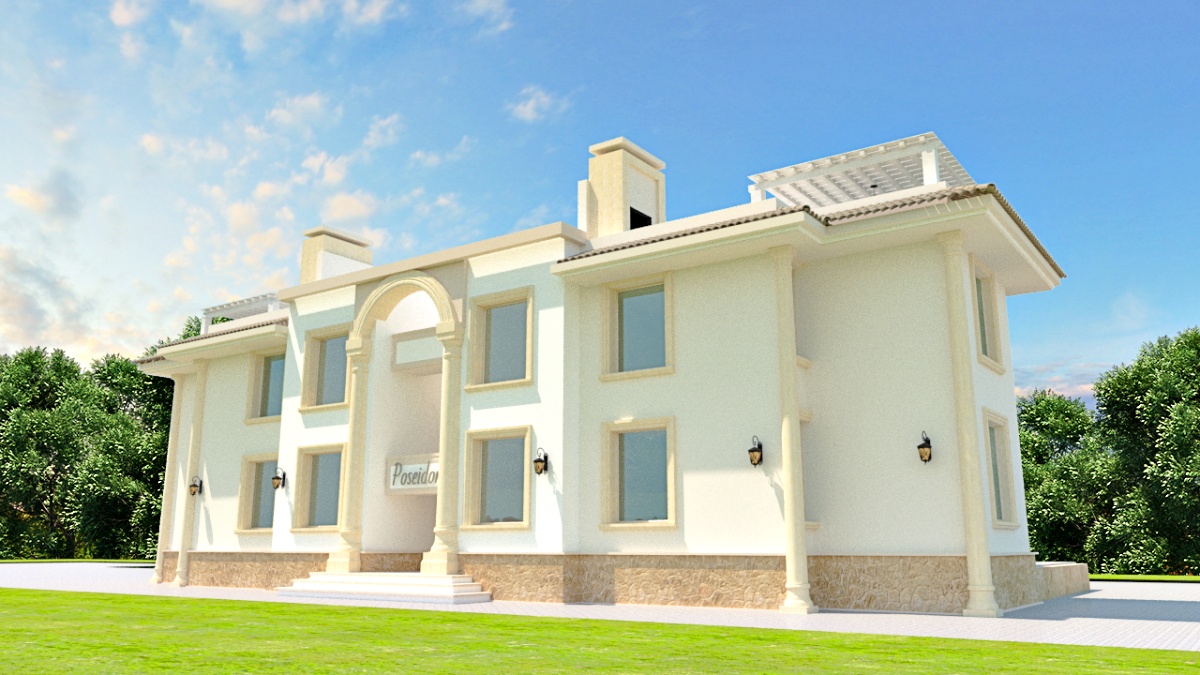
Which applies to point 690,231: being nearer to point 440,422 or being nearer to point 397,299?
point 440,422

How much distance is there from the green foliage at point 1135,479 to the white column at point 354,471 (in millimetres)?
23791

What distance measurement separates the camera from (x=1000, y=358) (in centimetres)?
1770

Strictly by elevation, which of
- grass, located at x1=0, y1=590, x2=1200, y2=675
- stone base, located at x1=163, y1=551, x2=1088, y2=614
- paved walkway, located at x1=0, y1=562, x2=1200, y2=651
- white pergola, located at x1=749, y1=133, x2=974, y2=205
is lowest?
paved walkway, located at x1=0, y1=562, x2=1200, y2=651

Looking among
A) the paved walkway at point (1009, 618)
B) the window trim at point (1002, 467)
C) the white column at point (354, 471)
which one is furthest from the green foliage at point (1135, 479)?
the white column at point (354, 471)

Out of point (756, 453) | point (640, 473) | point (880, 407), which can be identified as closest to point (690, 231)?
point (756, 453)

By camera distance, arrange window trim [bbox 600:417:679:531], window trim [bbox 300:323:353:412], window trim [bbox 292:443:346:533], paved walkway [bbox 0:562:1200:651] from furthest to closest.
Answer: window trim [bbox 300:323:353:412], window trim [bbox 292:443:346:533], window trim [bbox 600:417:679:531], paved walkway [bbox 0:562:1200:651]

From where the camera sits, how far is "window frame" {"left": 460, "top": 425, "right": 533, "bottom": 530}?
1803cm

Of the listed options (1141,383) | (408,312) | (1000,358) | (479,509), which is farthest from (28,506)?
(1141,383)

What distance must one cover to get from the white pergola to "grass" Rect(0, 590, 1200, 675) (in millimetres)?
9547

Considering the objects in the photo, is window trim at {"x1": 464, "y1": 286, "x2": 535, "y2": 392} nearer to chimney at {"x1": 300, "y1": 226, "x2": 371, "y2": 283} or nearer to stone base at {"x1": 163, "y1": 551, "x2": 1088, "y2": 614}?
stone base at {"x1": 163, "y1": 551, "x2": 1088, "y2": 614}

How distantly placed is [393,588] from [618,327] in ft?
21.6

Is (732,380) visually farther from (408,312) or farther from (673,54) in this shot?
(408,312)

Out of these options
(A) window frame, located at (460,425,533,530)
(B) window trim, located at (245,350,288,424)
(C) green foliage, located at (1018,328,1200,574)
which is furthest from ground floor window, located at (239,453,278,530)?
(C) green foliage, located at (1018,328,1200,574)

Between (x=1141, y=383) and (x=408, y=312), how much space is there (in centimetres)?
2381
